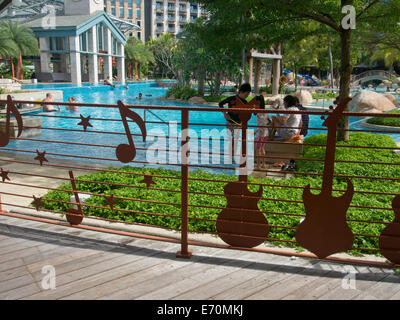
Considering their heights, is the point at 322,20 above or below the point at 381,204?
above

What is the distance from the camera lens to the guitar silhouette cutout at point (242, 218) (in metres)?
3.24

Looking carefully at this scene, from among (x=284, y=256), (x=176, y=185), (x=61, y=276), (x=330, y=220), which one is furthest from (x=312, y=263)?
→ (x=176, y=185)

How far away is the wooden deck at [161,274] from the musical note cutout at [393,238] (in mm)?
137

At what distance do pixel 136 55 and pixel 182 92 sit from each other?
2577 centimetres

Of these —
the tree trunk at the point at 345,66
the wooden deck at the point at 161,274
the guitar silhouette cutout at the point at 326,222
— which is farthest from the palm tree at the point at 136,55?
the guitar silhouette cutout at the point at 326,222

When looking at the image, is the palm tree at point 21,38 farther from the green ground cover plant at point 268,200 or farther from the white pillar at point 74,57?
the green ground cover plant at point 268,200

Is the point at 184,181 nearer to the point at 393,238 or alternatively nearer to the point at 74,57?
the point at 393,238

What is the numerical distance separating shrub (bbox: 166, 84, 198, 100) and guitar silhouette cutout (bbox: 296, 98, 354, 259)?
80.2 ft

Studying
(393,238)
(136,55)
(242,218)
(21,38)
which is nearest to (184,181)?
(242,218)

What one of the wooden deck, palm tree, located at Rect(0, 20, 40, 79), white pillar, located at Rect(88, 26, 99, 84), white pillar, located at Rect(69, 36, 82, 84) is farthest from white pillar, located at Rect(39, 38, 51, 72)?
the wooden deck

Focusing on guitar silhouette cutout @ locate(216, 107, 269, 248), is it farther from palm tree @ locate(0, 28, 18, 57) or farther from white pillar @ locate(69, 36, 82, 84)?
white pillar @ locate(69, 36, 82, 84)
